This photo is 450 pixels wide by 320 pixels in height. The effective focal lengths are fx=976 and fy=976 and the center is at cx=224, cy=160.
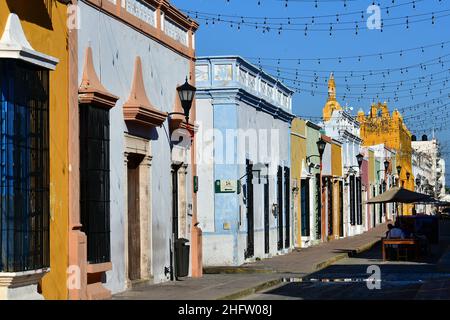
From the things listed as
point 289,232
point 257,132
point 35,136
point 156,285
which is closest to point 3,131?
point 35,136

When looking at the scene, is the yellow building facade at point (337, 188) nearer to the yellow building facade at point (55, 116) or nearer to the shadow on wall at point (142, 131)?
the shadow on wall at point (142, 131)

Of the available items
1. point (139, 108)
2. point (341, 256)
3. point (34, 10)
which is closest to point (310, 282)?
point (139, 108)

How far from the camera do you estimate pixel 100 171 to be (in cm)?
1731

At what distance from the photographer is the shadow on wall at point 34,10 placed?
1381 cm

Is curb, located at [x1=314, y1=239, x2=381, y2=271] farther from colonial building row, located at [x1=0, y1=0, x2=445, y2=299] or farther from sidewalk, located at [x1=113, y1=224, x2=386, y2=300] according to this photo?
colonial building row, located at [x1=0, y1=0, x2=445, y2=299]

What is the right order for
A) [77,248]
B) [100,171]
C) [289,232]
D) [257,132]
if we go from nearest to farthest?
[77,248] < [100,171] < [257,132] < [289,232]

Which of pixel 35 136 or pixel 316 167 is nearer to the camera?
pixel 35 136

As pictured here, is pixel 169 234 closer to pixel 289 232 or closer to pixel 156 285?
pixel 156 285

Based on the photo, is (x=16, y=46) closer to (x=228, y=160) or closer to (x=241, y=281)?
(x=241, y=281)

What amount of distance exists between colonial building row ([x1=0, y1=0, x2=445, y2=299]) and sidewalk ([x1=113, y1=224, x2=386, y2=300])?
1.73 feet

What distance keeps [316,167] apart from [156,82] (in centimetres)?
2452

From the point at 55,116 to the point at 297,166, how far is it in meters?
25.8

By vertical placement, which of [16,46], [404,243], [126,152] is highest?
[16,46]

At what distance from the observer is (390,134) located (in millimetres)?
84375
